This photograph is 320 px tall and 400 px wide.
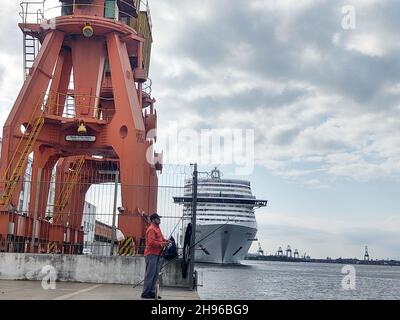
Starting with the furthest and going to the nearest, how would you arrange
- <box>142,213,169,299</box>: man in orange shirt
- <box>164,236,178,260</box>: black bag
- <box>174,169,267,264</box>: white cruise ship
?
<box>174,169,267,264</box>: white cruise ship < <box>164,236,178,260</box>: black bag < <box>142,213,169,299</box>: man in orange shirt

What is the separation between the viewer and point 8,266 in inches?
545

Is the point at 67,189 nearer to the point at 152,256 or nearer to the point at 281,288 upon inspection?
the point at 152,256

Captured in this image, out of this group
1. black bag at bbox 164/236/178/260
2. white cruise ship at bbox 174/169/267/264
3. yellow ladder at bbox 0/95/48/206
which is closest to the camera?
black bag at bbox 164/236/178/260

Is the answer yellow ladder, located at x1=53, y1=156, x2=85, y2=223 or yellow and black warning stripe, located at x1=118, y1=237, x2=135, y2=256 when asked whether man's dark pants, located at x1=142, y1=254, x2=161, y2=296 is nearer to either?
yellow ladder, located at x1=53, y1=156, x2=85, y2=223

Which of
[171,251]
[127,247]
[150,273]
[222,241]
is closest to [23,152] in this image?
[127,247]

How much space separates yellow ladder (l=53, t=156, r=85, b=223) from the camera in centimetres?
2221

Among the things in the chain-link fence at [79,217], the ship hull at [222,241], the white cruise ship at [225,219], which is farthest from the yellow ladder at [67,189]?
the ship hull at [222,241]

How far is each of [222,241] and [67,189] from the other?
47.1m

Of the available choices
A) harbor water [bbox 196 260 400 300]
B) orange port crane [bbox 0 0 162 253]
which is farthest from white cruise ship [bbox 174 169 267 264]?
orange port crane [bbox 0 0 162 253]

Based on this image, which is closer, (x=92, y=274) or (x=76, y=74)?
(x=92, y=274)

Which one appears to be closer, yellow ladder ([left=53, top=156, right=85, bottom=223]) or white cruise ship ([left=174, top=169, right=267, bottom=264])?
yellow ladder ([left=53, top=156, right=85, bottom=223])
